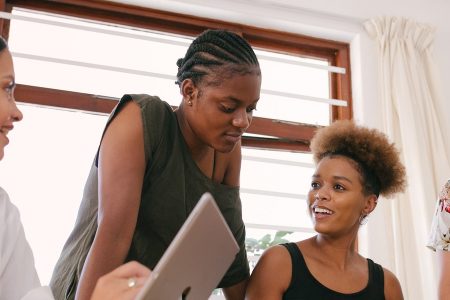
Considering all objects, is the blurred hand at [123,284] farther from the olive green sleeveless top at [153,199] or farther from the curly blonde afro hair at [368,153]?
the curly blonde afro hair at [368,153]

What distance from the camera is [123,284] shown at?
86 centimetres

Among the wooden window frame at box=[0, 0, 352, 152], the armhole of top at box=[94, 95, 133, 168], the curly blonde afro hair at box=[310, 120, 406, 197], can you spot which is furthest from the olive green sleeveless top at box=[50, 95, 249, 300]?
the wooden window frame at box=[0, 0, 352, 152]

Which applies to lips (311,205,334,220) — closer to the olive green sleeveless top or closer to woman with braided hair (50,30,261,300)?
woman with braided hair (50,30,261,300)

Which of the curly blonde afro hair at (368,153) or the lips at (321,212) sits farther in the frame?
the curly blonde afro hair at (368,153)

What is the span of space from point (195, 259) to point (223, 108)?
22.5 inches

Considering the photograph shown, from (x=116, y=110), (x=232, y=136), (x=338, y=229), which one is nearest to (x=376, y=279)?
(x=338, y=229)

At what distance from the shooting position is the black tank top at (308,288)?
1.67 m

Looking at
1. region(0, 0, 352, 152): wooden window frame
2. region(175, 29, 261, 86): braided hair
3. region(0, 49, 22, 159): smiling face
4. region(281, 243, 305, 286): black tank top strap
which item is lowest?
region(281, 243, 305, 286): black tank top strap

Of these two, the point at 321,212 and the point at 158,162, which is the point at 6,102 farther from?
the point at 321,212

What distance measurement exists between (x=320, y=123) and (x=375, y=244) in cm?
74

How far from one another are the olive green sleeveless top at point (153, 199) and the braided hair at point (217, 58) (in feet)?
0.40

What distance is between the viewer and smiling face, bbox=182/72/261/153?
53.4 inches

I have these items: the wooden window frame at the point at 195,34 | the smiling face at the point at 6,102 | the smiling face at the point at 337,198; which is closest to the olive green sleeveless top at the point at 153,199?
the smiling face at the point at 6,102

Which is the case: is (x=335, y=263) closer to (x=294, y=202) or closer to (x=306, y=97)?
(x=294, y=202)
